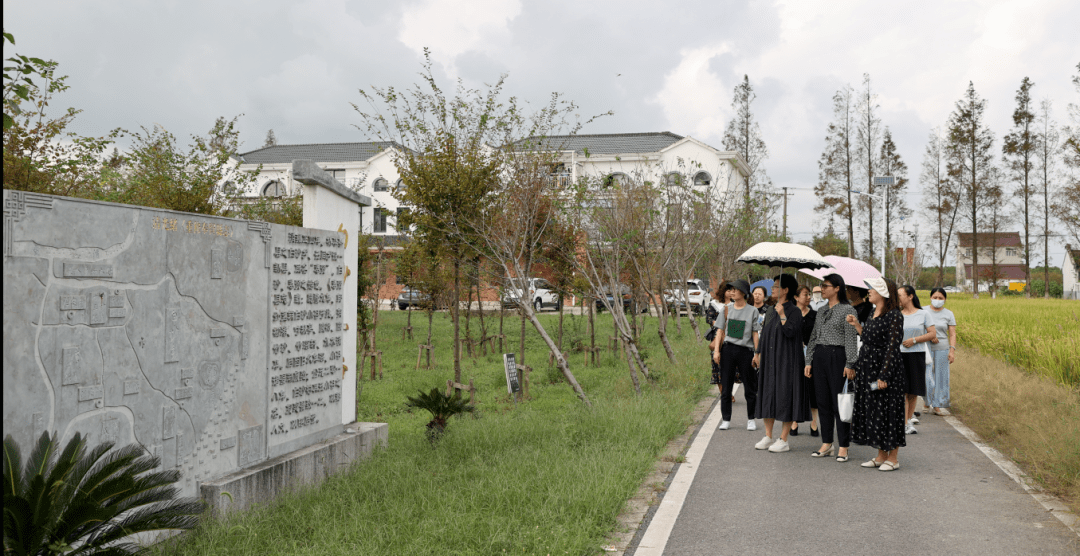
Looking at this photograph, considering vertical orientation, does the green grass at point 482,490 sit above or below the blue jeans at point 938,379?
below

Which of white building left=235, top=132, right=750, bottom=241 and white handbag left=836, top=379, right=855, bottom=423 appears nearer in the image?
white handbag left=836, top=379, right=855, bottom=423

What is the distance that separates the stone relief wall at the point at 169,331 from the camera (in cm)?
397

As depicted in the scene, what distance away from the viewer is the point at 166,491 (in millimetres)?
3619

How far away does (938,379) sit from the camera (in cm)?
973

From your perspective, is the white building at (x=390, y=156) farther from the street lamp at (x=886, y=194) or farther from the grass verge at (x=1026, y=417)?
the grass verge at (x=1026, y=417)

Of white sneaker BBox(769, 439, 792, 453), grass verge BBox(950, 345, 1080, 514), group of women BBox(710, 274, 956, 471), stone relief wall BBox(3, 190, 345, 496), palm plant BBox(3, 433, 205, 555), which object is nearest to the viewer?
palm plant BBox(3, 433, 205, 555)

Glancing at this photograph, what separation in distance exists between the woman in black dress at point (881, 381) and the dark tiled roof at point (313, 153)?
134 ft

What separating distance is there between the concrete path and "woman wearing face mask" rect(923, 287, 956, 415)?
2051 mm

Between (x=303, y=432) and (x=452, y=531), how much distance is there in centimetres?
218

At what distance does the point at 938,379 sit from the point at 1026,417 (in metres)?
2.18

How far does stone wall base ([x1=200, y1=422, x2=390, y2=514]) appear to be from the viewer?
16.9 feet

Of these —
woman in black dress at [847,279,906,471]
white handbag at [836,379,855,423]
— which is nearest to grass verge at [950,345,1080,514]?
woman in black dress at [847,279,906,471]

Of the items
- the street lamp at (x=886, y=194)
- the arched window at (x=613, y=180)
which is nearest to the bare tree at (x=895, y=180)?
the street lamp at (x=886, y=194)

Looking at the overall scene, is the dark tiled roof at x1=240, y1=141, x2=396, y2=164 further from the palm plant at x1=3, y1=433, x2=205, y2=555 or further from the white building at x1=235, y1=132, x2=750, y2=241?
the palm plant at x1=3, y1=433, x2=205, y2=555
